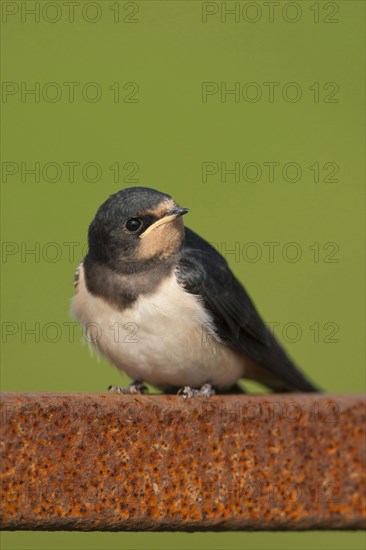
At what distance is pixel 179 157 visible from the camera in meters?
6.54

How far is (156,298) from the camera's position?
3.83m

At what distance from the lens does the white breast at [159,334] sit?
3.82 meters

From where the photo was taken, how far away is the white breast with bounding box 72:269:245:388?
→ 150 inches

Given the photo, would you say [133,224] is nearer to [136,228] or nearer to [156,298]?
[136,228]

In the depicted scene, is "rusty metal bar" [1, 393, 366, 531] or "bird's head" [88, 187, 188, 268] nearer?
"rusty metal bar" [1, 393, 366, 531]

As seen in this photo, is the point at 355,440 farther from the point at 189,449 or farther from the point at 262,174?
the point at 262,174

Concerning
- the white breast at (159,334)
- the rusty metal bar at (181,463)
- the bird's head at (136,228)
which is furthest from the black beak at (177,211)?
the rusty metal bar at (181,463)

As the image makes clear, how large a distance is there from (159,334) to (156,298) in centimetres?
13

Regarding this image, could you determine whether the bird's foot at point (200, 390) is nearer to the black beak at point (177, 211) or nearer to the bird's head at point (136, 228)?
the bird's head at point (136, 228)

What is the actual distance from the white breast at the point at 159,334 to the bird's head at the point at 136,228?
0.13 m

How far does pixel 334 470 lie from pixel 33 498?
0.77 m

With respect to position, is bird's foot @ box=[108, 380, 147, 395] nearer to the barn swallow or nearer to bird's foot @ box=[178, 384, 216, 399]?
the barn swallow

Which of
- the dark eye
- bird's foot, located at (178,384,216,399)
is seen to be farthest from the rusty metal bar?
the dark eye

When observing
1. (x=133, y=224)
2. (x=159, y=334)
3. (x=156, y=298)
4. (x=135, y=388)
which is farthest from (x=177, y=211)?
(x=135, y=388)
